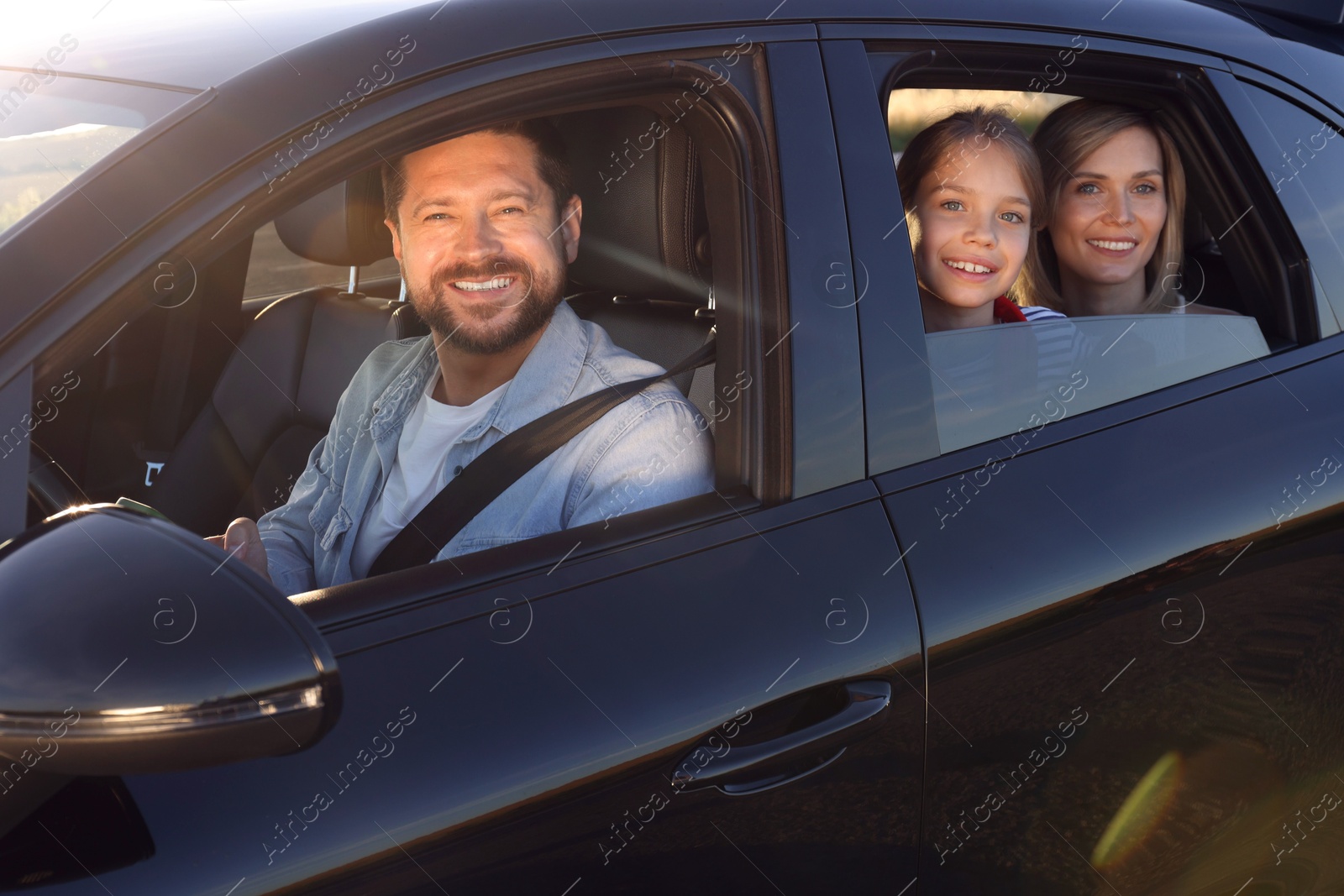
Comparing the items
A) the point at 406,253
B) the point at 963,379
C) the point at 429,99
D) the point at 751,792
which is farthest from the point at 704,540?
the point at 406,253

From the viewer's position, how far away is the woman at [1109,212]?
223 cm

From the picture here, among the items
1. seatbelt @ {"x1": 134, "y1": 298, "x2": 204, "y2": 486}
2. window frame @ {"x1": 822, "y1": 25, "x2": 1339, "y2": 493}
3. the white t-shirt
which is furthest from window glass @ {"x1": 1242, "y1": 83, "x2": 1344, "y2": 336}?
seatbelt @ {"x1": 134, "y1": 298, "x2": 204, "y2": 486}

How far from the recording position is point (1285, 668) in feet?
5.69

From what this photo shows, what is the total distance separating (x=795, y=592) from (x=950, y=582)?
206 mm

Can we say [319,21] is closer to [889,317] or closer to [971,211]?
[889,317]

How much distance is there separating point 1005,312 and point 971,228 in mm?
217

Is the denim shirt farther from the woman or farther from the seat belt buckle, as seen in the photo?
the woman

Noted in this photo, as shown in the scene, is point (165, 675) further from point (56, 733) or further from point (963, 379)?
point (963, 379)

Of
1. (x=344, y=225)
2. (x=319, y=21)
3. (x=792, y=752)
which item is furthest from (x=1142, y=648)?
(x=344, y=225)

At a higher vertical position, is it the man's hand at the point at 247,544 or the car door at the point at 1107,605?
the man's hand at the point at 247,544

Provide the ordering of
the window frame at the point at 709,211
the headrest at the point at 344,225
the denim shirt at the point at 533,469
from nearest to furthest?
the window frame at the point at 709,211 < the denim shirt at the point at 533,469 < the headrest at the point at 344,225

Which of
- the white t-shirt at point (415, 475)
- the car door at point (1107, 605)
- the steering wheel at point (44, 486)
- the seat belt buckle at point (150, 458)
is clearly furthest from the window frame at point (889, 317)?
the seat belt buckle at point (150, 458)

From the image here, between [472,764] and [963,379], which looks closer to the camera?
[472,764]

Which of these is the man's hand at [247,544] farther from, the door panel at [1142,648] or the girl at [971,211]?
the girl at [971,211]
